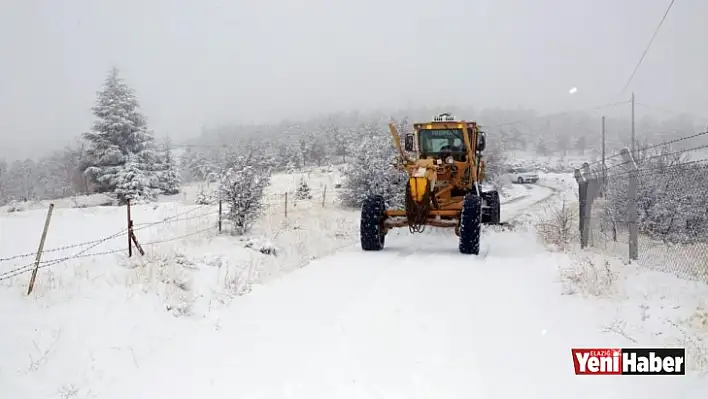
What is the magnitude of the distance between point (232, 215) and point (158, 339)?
828 centimetres

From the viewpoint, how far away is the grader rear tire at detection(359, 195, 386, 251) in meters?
12.0

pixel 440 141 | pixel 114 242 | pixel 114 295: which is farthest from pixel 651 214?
pixel 114 242

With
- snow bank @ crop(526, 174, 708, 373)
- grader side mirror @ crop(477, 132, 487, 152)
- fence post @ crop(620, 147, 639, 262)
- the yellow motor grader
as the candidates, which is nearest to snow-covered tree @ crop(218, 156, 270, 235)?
the yellow motor grader

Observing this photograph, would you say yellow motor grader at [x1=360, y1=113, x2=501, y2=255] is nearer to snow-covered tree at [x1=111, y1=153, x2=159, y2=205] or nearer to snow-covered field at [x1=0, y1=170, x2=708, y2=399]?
snow-covered field at [x1=0, y1=170, x2=708, y2=399]

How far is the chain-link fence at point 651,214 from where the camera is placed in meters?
8.61

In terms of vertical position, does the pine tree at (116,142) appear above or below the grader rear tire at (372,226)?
above

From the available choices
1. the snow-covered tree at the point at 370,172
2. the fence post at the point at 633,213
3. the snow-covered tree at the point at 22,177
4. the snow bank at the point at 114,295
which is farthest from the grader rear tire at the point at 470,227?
the snow-covered tree at the point at 22,177

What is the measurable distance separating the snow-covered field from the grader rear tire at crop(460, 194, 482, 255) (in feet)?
1.96

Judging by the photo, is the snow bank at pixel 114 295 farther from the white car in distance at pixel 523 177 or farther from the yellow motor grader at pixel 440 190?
the white car in distance at pixel 523 177

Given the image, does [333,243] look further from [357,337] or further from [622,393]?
[622,393]

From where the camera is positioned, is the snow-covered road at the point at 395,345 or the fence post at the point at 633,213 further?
the fence post at the point at 633,213

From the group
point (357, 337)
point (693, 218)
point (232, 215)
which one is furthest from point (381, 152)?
point (357, 337)

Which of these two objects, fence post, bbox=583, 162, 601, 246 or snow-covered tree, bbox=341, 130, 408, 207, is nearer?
fence post, bbox=583, 162, 601, 246

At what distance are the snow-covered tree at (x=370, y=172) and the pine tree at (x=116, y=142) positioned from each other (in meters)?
13.9
